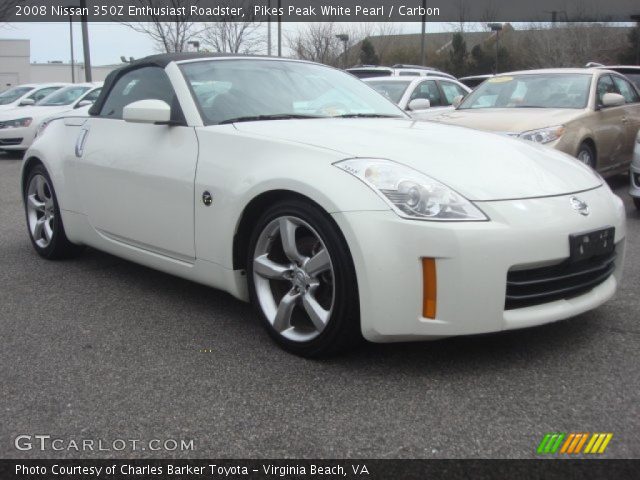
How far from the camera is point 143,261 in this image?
12.9 feet

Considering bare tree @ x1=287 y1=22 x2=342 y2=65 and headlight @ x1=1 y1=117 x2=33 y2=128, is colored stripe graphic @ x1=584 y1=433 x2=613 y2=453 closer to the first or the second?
headlight @ x1=1 y1=117 x2=33 y2=128

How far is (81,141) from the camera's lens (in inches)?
173

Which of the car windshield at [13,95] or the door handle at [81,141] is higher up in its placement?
the car windshield at [13,95]

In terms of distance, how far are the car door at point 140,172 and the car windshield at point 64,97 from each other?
10.6m

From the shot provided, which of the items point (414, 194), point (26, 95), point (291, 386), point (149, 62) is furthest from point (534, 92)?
point (26, 95)

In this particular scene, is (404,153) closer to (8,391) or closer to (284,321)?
(284,321)

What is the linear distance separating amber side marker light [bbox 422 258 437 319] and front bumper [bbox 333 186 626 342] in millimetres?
17

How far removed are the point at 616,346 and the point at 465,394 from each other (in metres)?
0.90

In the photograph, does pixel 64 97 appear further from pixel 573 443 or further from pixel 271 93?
pixel 573 443

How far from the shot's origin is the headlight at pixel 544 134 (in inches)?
255

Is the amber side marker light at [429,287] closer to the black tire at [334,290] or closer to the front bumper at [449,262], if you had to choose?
the front bumper at [449,262]

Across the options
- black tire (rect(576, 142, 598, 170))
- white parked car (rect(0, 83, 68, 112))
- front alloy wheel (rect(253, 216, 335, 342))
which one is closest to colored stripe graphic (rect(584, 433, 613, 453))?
front alloy wheel (rect(253, 216, 335, 342))

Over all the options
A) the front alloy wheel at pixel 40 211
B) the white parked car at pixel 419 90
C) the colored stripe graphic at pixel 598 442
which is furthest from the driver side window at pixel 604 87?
the colored stripe graphic at pixel 598 442

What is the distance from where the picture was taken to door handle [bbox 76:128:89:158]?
437 centimetres
